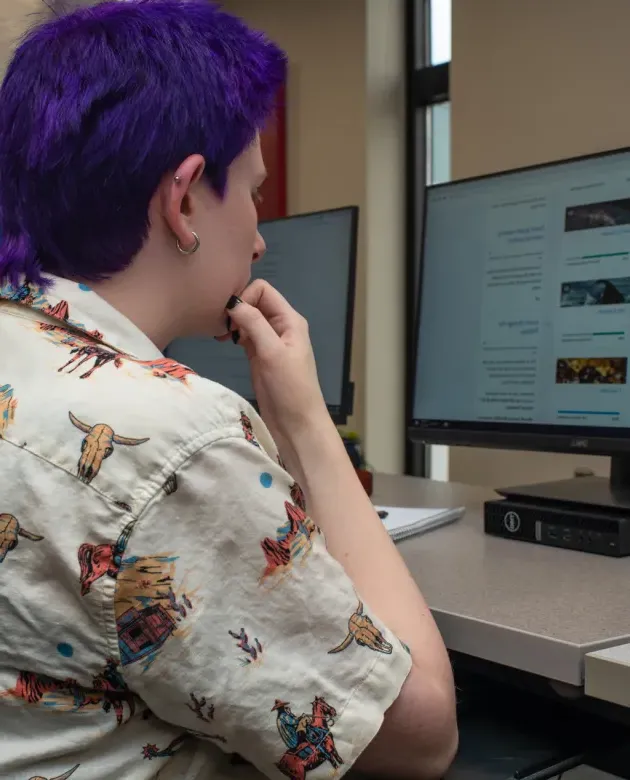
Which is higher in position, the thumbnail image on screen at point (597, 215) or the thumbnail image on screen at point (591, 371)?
the thumbnail image on screen at point (597, 215)

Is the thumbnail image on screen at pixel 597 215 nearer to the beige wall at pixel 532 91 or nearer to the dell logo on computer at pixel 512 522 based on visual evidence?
the dell logo on computer at pixel 512 522

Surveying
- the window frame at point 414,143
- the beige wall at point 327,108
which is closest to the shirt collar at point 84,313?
the beige wall at point 327,108

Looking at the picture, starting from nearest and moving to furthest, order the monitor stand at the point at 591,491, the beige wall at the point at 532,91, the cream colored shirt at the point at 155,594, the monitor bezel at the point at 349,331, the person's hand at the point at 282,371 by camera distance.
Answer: the cream colored shirt at the point at 155,594
the person's hand at the point at 282,371
the monitor stand at the point at 591,491
the monitor bezel at the point at 349,331
the beige wall at the point at 532,91

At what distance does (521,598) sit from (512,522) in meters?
0.29

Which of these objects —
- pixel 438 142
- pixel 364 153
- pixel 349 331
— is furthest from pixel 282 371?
pixel 438 142

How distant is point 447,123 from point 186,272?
230 centimetres

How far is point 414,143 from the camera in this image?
3082mm

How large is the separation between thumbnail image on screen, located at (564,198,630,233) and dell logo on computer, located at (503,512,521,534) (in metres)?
0.39

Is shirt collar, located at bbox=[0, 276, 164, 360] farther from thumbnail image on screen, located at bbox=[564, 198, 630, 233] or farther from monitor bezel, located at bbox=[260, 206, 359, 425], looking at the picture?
monitor bezel, located at bbox=[260, 206, 359, 425]

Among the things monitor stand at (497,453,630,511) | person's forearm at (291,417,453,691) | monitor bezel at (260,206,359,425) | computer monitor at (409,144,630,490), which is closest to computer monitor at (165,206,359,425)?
monitor bezel at (260,206,359,425)

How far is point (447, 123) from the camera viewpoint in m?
2.93

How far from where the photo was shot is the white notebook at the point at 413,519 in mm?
1167

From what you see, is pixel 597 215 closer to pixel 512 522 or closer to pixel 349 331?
pixel 512 522

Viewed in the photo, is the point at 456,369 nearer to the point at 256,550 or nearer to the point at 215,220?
the point at 215,220
